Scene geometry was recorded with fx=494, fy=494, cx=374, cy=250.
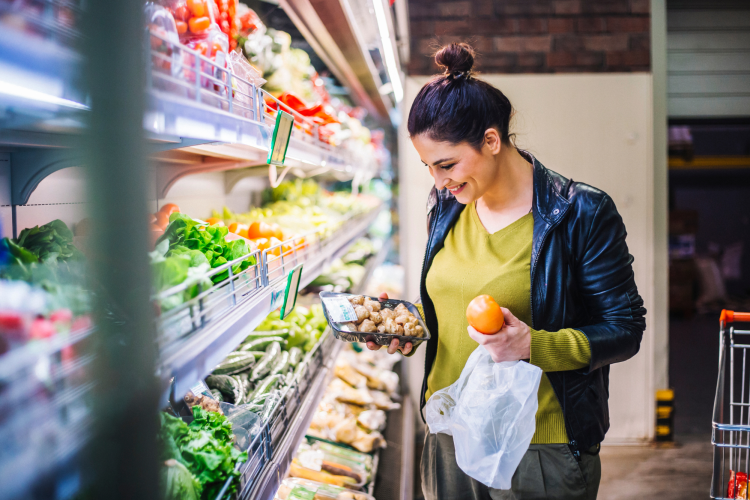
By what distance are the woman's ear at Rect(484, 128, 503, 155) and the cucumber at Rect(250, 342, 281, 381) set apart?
105 cm

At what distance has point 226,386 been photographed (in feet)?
5.01

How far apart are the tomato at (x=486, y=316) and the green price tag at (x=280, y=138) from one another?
0.63 metres

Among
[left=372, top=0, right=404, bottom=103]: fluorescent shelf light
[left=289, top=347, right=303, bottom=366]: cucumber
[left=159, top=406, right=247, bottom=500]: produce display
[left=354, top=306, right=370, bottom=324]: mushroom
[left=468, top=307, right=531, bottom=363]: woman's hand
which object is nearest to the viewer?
[left=159, top=406, right=247, bottom=500]: produce display

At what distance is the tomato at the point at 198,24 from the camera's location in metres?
1.17

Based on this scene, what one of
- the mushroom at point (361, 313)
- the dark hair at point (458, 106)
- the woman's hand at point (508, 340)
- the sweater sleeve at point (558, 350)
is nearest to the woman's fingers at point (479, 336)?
the woman's hand at point (508, 340)

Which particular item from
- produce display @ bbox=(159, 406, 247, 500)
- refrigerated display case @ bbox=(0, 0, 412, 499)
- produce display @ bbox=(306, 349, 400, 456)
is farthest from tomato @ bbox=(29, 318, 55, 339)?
produce display @ bbox=(306, 349, 400, 456)

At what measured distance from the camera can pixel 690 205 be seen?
7.78 meters

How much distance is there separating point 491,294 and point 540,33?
96.2 inches

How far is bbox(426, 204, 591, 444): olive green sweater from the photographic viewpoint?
1.29 m

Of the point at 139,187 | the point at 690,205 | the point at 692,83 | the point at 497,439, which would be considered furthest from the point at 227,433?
the point at 690,205

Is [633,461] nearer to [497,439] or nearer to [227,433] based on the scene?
[497,439]

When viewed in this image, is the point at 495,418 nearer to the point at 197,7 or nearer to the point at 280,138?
the point at 280,138

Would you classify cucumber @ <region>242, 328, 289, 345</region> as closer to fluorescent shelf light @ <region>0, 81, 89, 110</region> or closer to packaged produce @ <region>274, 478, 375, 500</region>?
packaged produce @ <region>274, 478, 375, 500</region>

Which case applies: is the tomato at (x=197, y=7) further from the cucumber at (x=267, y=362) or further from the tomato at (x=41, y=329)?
the cucumber at (x=267, y=362)
